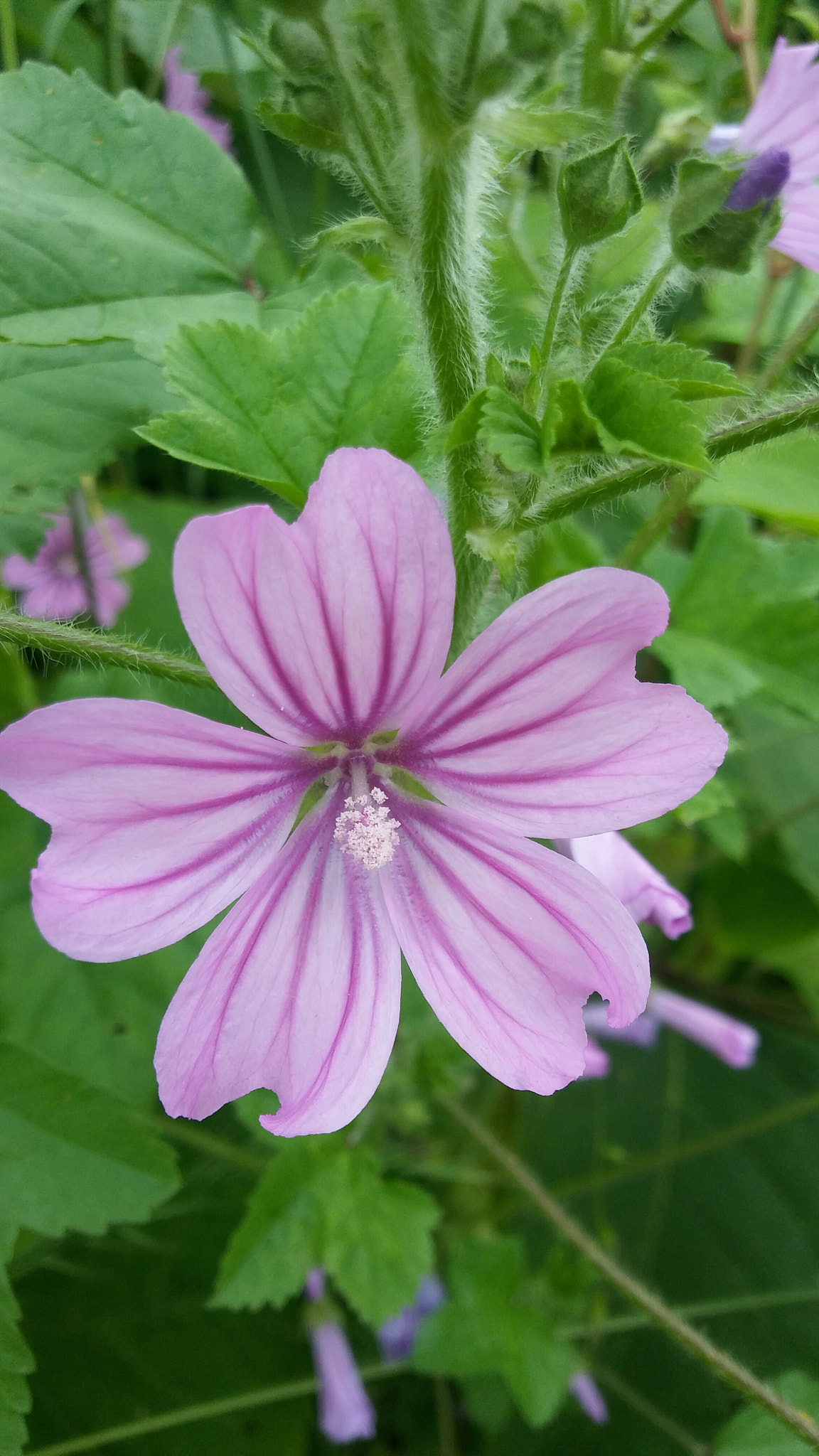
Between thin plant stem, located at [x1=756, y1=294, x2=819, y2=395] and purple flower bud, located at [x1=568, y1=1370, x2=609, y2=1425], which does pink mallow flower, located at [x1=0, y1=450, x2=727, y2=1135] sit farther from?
purple flower bud, located at [x1=568, y1=1370, x2=609, y2=1425]

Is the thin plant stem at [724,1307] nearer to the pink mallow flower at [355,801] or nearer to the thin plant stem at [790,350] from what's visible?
the pink mallow flower at [355,801]

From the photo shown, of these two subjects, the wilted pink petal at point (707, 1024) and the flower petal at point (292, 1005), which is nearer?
the flower petal at point (292, 1005)

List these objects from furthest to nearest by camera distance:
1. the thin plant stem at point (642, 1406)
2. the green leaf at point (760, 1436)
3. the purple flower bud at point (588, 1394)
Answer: the thin plant stem at point (642, 1406) → the purple flower bud at point (588, 1394) → the green leaf at point (760, 1436)

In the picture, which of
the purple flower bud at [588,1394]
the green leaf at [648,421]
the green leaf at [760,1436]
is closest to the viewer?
the green leaf at [648,421]

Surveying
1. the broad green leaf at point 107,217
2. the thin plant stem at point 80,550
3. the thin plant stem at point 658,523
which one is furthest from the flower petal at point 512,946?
the thin plant stem at point 80,550

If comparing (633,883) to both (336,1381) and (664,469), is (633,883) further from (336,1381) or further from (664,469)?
(336,1381)

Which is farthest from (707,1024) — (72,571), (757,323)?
(72,571)

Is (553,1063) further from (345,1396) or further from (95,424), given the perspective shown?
(345,1396)
